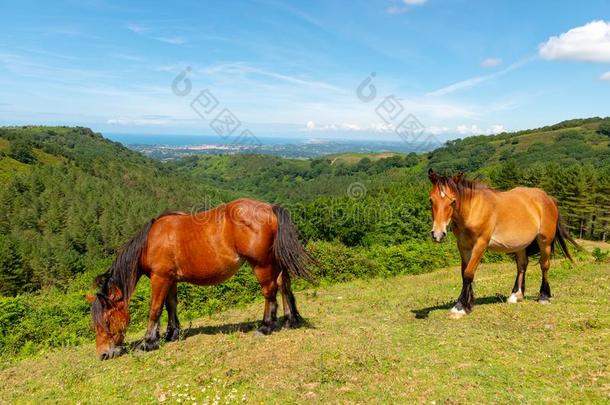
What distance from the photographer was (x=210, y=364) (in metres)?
6.15

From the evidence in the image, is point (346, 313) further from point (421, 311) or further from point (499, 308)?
point (499, 308)

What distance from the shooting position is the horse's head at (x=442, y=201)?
748cm

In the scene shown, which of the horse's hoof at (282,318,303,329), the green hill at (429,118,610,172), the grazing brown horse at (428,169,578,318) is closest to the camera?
the grazing brown horse at (428,169,578,318)

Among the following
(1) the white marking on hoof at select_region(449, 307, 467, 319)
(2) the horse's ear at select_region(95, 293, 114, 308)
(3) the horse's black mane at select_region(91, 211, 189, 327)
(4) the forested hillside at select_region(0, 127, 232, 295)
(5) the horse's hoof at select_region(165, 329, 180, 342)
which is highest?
(3) the horse's black mane at select_region(91, 211, 189, 327)

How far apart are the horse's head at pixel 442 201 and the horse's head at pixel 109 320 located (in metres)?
6.16

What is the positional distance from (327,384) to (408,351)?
1.60m

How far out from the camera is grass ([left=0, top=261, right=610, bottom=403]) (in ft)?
15.9

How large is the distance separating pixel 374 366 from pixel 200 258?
3905 mm

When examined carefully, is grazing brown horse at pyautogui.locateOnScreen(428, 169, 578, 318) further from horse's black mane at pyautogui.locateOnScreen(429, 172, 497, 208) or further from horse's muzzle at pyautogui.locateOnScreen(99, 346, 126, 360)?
horse's muzzle at pyautogui.locateOnScreen(99, 346, 126, 360)

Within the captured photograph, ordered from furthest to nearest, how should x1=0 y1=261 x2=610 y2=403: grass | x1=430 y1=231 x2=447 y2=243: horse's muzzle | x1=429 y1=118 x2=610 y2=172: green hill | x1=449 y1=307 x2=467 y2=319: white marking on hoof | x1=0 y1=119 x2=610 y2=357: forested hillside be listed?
x1=429 y1=118 x2=610 y2=172: green hill → x1=0 y1=119 x2=610 y2=357: forested hillside → x1=449 y1=307 x2=467 y2=319: white marking on hoof → x1=430 y1=231 x2=447 y2=243: horse's muzzle → x1=0 y1=261 x2=610 y2=403: grass

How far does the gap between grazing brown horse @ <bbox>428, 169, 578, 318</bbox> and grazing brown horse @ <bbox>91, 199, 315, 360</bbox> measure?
2865mm

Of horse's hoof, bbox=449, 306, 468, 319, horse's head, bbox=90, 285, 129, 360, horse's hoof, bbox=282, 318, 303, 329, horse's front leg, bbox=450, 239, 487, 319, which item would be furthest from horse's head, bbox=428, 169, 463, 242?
horse's head, bbox=90, 285, 129, 360

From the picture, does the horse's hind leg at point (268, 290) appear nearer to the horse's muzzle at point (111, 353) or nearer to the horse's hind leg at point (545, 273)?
the horse's muzzle at point (111, 353)

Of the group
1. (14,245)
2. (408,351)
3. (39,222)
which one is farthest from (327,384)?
(39,222)
